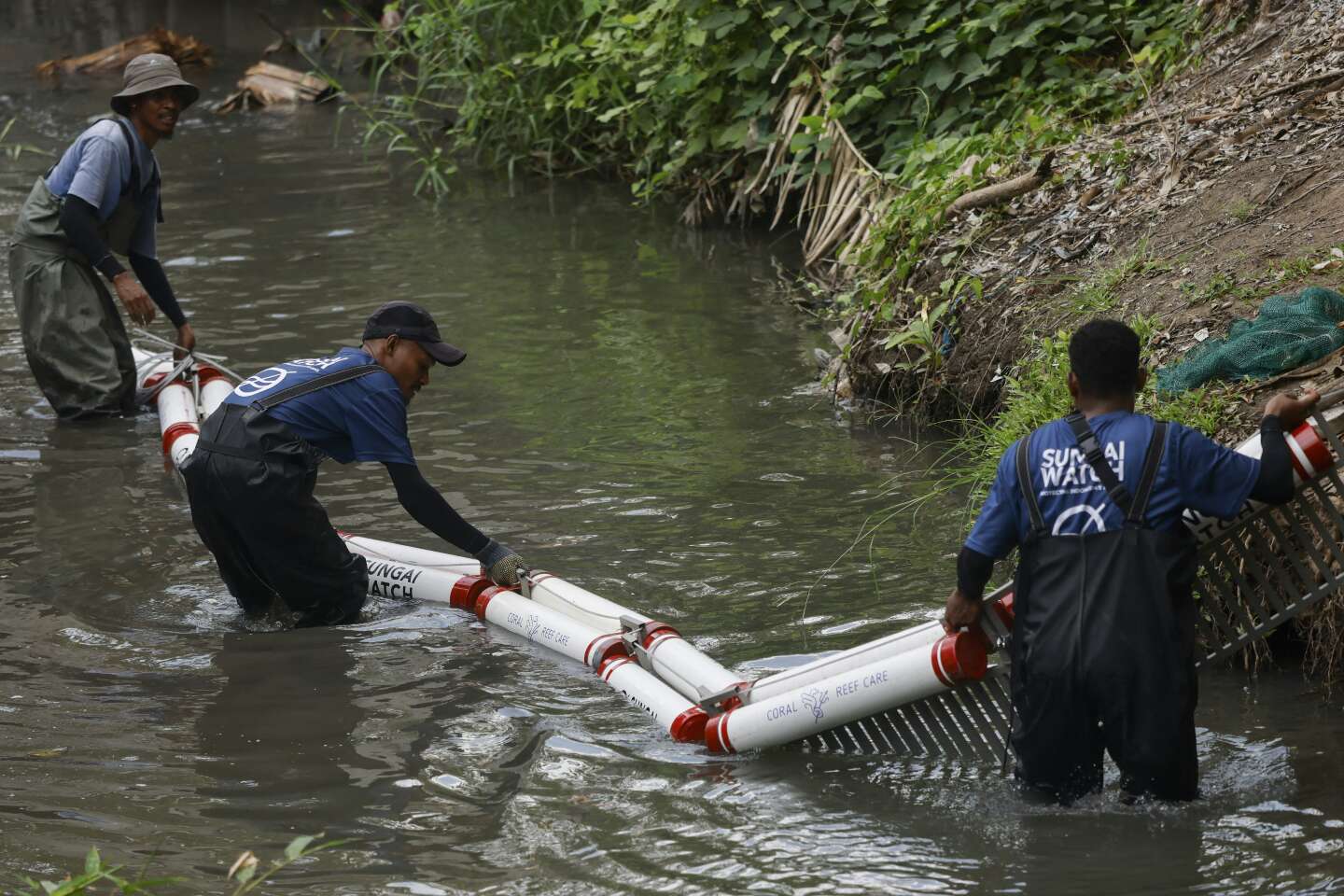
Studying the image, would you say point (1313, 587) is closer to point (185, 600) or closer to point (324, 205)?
point (185, 600)

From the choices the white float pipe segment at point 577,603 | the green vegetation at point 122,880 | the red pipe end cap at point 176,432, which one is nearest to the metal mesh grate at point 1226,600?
the white float pipe segment at point 577,603

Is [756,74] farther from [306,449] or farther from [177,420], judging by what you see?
[306,449]

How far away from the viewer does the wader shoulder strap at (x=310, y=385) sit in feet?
17.7

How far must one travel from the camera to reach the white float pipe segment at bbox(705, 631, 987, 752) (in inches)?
169

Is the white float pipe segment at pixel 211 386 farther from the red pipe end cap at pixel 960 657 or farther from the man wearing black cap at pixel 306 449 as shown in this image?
the red pipe end cap at pixel 960 657

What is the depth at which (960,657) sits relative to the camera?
168 inches

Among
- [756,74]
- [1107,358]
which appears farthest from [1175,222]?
[756,74]

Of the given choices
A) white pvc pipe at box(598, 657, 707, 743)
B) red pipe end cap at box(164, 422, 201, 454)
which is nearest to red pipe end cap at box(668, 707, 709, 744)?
white pvc pipe at box(598, 657, 707, 743)

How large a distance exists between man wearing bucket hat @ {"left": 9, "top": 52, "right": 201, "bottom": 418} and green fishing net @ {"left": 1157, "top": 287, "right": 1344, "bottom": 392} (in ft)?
16.5

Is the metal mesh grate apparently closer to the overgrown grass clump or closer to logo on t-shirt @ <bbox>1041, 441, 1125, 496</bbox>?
logo on t-shirt @ <bbox>1041, 441, 1125, 496</bbox>

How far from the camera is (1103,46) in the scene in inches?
380

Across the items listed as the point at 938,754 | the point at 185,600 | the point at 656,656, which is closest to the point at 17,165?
the point at 185,600

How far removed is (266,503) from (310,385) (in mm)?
445

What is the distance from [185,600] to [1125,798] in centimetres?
375
